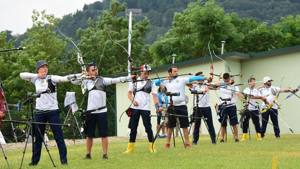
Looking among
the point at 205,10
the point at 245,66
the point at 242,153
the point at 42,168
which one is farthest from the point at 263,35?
the point at 42,168

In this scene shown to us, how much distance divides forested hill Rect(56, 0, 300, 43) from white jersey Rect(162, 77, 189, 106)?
50.9 metres

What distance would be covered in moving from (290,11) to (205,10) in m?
44.6

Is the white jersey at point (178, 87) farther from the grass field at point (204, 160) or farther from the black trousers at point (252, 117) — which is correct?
the black trousers at point (252, 117)

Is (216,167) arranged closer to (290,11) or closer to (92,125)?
(92,125)

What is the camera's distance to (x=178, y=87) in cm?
1396

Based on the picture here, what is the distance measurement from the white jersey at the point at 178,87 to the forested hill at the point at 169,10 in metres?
50.9

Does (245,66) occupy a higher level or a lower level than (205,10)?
lower

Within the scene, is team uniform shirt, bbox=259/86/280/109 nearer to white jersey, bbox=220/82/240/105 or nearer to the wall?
white jersey, bbox=220/82/240/105

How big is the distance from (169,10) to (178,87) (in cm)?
7483

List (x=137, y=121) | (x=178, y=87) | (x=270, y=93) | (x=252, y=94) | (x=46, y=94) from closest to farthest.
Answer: (x=46, y=94) < (x=137, y=121) < (x=178, y=87) < (x=252, y=94) < (x=270, y=93)

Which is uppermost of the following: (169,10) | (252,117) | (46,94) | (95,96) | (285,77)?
(169,10)

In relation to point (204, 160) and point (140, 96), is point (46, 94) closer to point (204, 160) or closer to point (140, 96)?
point (140, 96)

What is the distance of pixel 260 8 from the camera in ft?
257

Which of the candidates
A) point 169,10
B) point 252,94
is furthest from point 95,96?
point 169,10
